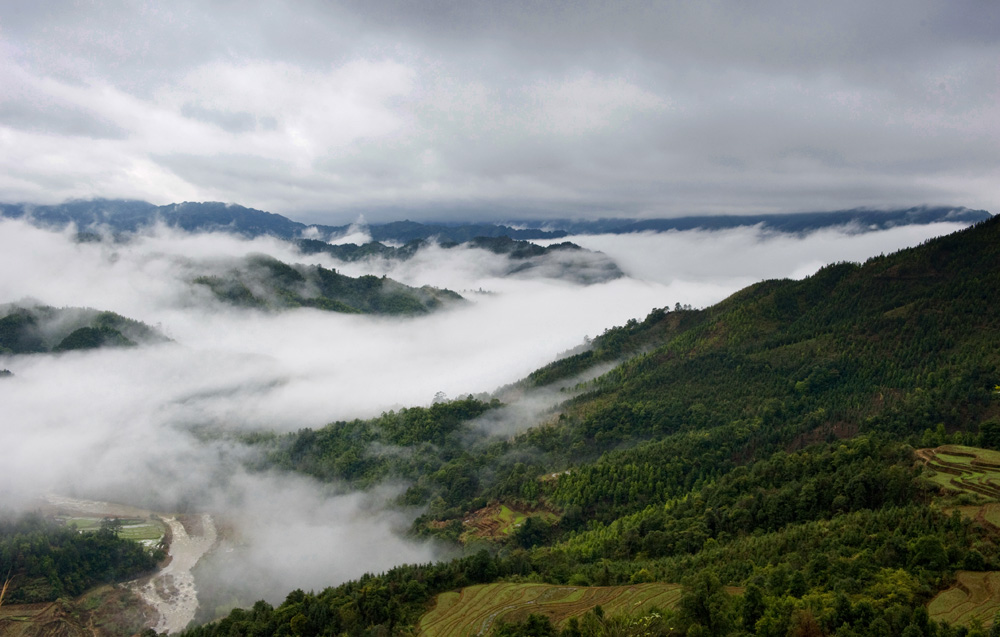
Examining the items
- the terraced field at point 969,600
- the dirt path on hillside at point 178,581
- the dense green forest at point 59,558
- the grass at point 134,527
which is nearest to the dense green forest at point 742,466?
the terraced field at point 969,600

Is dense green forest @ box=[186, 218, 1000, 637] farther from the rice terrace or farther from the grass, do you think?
the grass

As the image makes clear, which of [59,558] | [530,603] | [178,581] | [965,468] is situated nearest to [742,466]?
[965,468]

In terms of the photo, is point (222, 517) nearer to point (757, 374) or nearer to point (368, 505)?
point (368, 505)

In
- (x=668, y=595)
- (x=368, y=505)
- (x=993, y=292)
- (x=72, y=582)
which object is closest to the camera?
(x=668, y=595)

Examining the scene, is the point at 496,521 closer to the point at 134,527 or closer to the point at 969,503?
the point at 969,503

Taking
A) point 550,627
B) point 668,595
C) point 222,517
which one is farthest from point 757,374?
point 222,517
